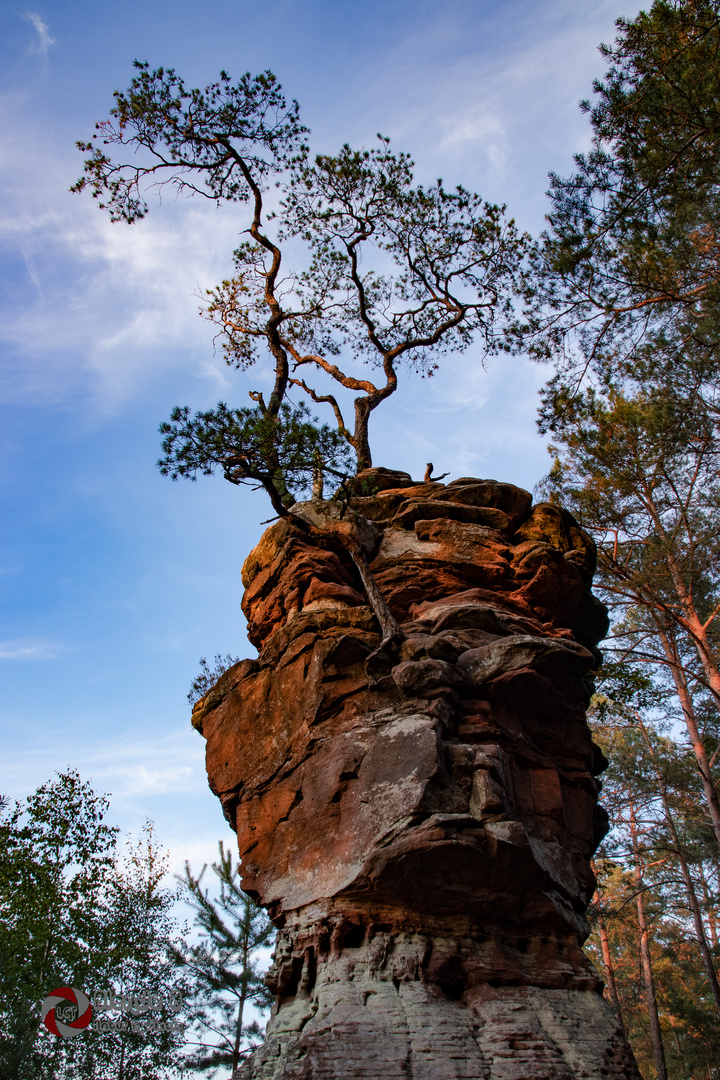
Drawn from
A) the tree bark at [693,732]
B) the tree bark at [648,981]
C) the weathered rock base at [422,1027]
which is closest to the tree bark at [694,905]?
the tree bark at [648,981]

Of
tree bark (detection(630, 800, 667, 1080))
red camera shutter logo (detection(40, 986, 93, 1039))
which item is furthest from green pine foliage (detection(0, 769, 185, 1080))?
tree bark (detection(630, 800, 667, 1080))

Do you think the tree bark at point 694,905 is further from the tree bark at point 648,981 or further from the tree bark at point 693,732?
the tree bark at point 693,732

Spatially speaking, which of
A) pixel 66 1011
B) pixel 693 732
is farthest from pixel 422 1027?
pixel 693 732

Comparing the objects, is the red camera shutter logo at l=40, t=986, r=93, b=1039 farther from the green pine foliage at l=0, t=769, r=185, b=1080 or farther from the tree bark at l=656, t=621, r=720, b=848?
the tree bark at l=656, t=621, r=720, b=848

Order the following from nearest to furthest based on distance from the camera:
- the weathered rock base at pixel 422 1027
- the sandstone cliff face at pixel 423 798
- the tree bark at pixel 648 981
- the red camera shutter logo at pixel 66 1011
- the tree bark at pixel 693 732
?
the weathered rock base at pixel 422 1027 → the sandstone cliff face at pixel 423 798 → the red camera shutter logo at pixel 66 1011 → the tree bark at pixel 693 732 → the tree bark at pixel 648 981

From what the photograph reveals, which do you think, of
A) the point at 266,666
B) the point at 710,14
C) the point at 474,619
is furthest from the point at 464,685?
the point at 710,14

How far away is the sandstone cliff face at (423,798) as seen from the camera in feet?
24.1

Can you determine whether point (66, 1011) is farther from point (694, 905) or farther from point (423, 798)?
point (694, 905)

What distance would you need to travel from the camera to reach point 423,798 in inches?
320

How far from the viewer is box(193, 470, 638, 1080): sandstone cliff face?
734cm

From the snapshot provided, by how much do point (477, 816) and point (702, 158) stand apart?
9810 mm

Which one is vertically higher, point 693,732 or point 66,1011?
point 693,732

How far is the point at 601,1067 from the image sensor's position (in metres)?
7.21

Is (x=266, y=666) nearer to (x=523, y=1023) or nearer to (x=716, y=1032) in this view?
(x=523, y=1023)
